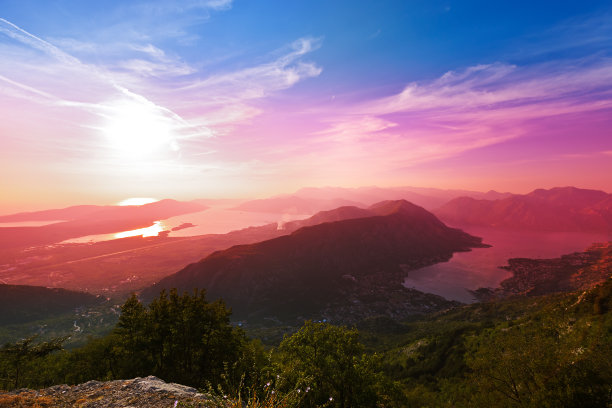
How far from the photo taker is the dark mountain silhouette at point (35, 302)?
116750mm

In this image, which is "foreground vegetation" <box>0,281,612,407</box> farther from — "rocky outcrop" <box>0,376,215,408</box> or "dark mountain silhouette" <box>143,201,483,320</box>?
"dark mountain silhouette" <box>143,201,483,320</box>

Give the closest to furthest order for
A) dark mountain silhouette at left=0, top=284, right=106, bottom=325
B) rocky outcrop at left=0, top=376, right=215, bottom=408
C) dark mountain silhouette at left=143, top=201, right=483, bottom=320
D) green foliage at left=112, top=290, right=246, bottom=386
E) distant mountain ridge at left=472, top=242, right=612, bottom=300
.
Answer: rocky outcrop at left=0, top=376, right=215, bottom=408
green foliage at left=112, top=290, right=246, bottom=386
dark mountain silhouette at left=0, top=284, right=106, bottom=325
dark mountain silhouette at left=143, top=201, right=483, bottom=320
distant mountain ridge at left=472, top=242, right=612, bottom=300

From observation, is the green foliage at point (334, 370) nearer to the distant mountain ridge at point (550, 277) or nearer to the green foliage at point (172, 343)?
the green foliage at point (172, 343)

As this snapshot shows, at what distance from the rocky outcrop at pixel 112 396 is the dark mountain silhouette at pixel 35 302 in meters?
161

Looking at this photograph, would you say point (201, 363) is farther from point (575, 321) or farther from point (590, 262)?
point (590, 262)

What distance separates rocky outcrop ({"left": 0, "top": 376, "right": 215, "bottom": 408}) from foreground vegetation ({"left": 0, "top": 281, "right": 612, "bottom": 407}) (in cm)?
217

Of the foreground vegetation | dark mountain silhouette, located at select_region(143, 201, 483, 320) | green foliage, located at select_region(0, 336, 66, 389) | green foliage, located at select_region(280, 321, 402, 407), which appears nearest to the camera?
the foreground vegetation

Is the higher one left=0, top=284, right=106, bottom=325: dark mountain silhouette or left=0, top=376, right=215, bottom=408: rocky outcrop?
left=0, top=376, right=215, bottom=408: rocky outcrop

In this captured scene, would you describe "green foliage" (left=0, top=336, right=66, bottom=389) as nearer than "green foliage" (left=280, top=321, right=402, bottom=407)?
No

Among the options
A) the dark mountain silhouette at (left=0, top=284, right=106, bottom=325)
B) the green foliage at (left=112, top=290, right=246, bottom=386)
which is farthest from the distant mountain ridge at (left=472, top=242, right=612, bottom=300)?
the dark mountain silhouette at (left=0, top=284, right=106, bottom=325)

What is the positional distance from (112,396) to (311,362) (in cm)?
1261

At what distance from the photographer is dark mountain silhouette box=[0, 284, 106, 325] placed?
11675 cm

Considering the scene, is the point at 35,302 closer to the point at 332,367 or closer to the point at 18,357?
the point at 18,357

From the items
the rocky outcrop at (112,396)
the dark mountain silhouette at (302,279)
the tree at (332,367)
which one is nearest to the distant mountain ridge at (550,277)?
the dark mountain silhouette at (302,279)
